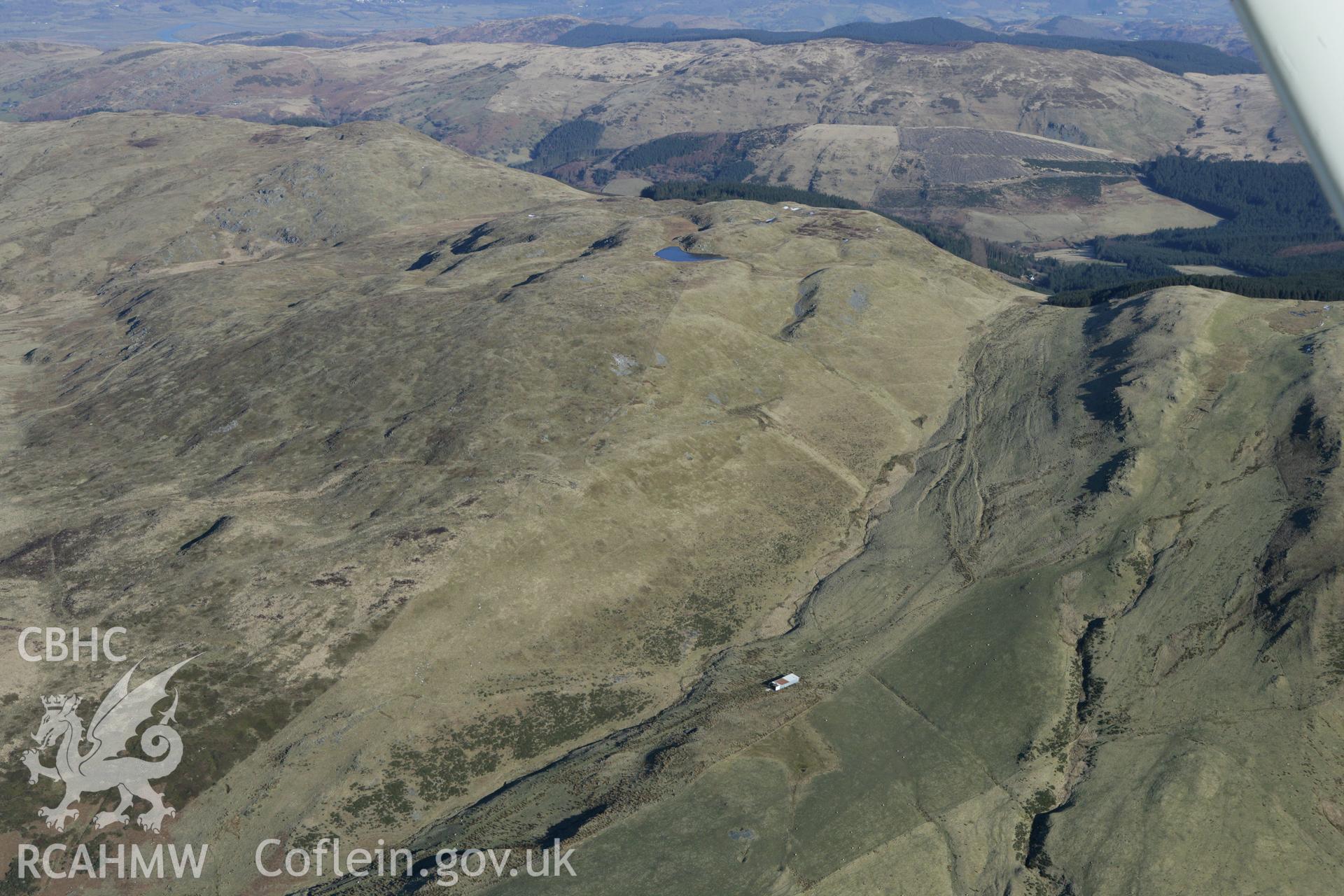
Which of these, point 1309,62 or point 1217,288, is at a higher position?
point 1309,62

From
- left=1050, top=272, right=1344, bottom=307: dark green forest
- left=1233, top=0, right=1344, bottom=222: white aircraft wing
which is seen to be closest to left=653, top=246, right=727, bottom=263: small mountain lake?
left=1050, top=272, right=1344, bottom=307: dark green forest

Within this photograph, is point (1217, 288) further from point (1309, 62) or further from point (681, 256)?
point (1309, 62)

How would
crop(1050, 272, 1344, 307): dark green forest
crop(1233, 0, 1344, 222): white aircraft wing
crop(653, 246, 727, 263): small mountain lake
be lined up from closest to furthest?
crop(1233, 0, 1344, 222): white aircraft wing → crop(1050, 272, 1344, 307): dark green forest → crop(653, 246, 727, 263): small mountain lake

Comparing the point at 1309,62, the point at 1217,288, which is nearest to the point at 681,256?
the point at 1217,288

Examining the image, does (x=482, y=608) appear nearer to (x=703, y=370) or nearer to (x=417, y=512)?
(x=417, y=512)

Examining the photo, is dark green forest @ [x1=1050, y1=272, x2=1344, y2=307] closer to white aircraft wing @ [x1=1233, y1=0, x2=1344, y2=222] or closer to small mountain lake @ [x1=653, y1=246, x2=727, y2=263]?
small mountain lake @ [x1=653, y1=246, x2=727, y2=263]

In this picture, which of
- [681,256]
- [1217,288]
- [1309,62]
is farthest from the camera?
[681,256]
